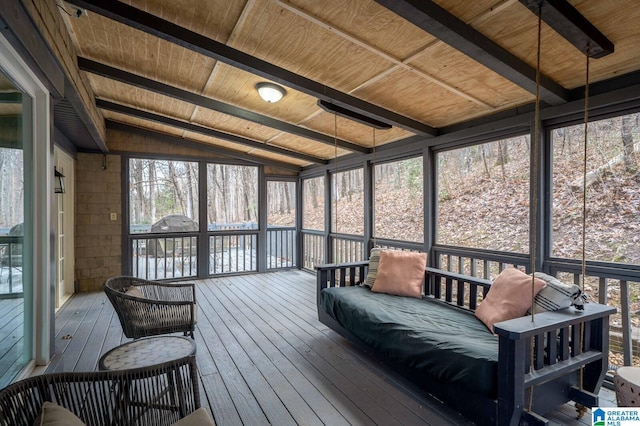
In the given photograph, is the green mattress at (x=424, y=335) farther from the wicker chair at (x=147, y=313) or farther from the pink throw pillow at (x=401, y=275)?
the wicker chair at (x=147, y=313)

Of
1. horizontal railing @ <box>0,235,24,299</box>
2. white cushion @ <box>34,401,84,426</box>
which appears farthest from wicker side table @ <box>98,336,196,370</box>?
white cushion @ <box>34,401,84,426</box>

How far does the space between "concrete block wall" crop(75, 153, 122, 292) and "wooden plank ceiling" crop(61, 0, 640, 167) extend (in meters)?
1.70

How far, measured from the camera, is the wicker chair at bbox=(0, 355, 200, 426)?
1.16 m

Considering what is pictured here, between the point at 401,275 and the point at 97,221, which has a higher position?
the point at 97,221

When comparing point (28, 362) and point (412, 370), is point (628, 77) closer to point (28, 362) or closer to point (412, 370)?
point (412, 370)

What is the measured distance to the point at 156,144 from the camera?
5965 mm

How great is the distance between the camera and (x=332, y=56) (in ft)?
8.87

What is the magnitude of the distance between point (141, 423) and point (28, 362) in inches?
58.4

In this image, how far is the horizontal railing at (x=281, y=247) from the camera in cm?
716

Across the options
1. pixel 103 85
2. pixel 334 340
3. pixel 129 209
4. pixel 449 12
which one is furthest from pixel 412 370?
pixel 129 209

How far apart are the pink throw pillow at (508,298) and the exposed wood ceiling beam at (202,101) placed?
9.90ft

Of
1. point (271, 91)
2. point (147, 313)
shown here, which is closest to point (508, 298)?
point (147, 313)

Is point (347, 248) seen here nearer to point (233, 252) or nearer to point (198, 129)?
point (233, 252)

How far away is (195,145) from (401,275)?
4.72m
